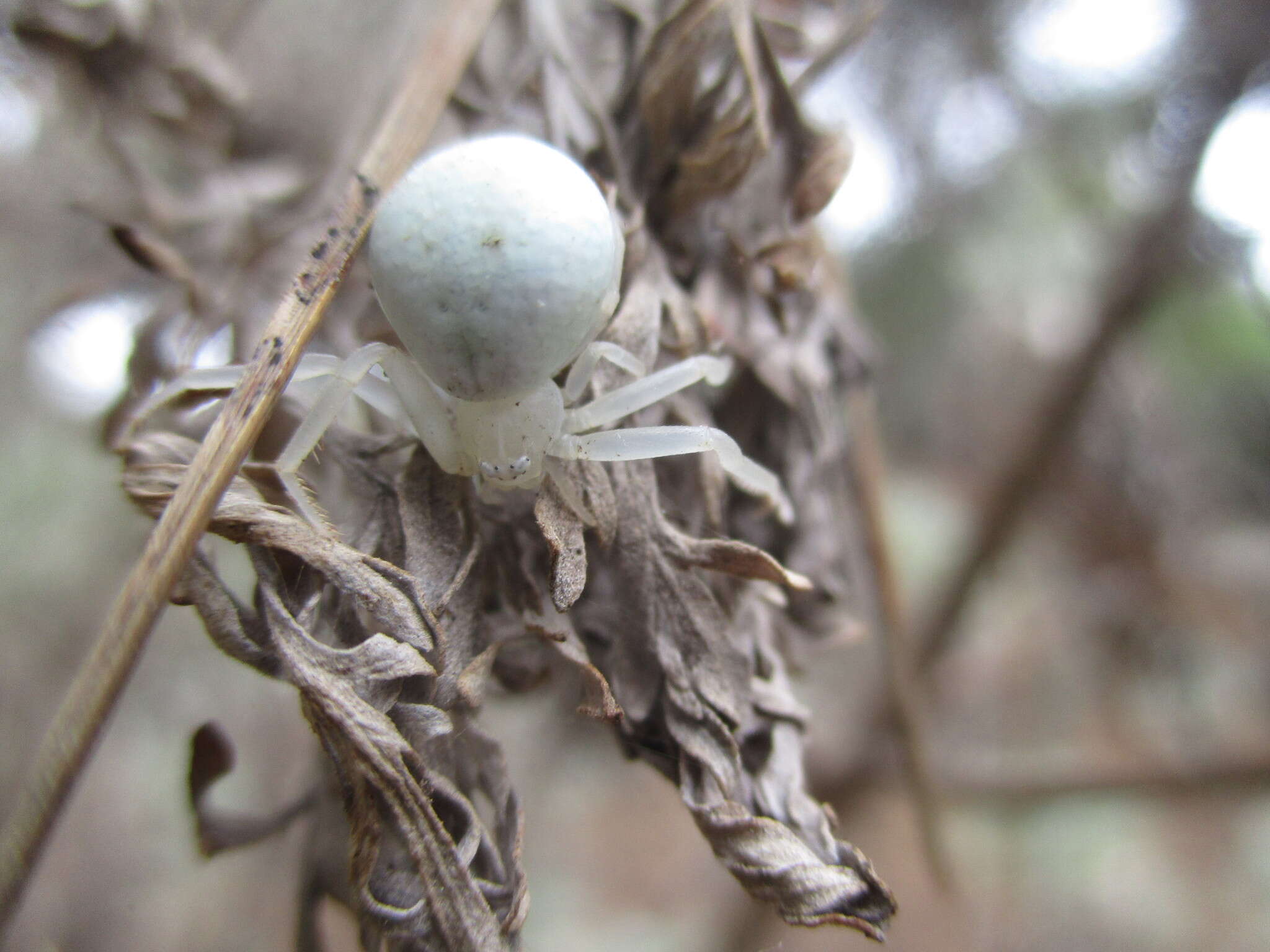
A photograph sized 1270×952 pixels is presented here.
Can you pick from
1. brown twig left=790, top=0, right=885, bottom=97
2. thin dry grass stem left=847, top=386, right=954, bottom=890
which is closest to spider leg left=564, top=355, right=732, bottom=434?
brown twig left=790, top=0, right=885, bottom=97

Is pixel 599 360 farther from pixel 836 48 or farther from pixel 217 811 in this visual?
pixel 217 811

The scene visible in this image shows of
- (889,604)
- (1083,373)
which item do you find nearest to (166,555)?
(889,604)

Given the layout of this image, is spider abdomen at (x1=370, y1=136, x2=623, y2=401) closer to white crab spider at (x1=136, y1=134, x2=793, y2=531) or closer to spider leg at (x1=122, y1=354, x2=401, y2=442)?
white crab spider at (x1=136, y1=134, x2=793, y2=531)

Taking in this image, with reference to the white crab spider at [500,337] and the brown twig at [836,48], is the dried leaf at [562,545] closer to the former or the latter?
the white crab spider at [500,337]

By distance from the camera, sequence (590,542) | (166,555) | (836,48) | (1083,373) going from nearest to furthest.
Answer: (166,555) → (590,542) → (836,48) → (1083,373)

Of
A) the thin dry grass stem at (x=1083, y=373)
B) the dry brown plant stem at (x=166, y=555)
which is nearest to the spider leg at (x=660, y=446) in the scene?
the dry brown plant stem at (x=166, y=555)

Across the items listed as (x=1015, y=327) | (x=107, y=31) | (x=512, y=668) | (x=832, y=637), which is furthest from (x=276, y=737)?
(x=1015, y=327)
